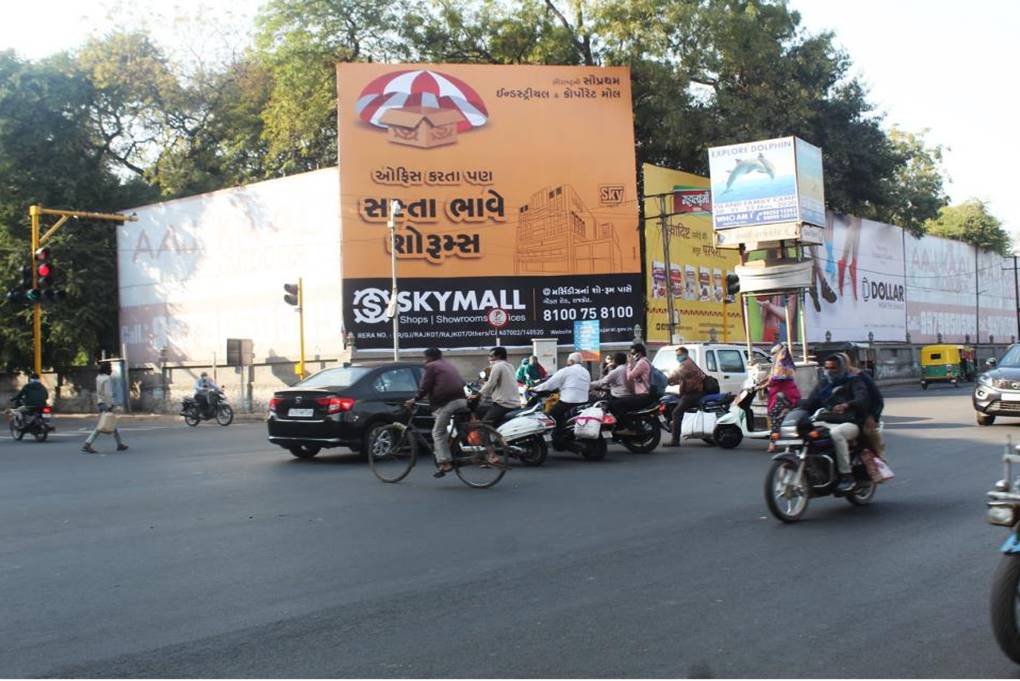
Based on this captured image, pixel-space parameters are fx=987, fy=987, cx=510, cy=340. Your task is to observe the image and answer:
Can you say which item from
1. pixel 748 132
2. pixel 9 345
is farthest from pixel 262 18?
pixel 748 132

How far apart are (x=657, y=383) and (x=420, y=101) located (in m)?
20.1

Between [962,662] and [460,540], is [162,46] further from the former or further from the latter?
[962,662]

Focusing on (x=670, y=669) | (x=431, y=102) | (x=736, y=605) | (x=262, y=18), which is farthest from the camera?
(x=262, y=18)

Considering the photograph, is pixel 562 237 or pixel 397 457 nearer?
pixel 397 457

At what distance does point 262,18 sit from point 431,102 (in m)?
12.3

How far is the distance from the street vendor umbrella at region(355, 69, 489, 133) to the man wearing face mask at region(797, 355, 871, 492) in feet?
86.3

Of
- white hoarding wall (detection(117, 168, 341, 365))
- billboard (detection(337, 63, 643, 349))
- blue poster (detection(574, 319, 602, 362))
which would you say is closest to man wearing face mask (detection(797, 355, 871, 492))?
blue poster (detection(574, 319, 602, 362))

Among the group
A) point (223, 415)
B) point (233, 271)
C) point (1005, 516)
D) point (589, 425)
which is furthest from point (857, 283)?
point (1005, 516)

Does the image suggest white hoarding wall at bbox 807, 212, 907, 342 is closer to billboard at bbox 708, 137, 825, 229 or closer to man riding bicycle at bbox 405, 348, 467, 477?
billboard at bbox 708, 137, 825, 229

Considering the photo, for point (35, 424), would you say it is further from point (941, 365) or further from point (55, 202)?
point (941, 365)

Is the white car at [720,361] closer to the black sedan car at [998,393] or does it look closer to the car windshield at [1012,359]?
the black sedan car at [998,393]

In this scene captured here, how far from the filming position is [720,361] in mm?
22406

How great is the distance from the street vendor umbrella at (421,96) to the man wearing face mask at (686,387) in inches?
780

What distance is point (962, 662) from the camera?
4828 millimetres
